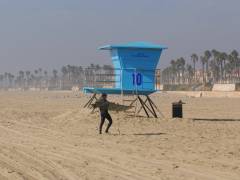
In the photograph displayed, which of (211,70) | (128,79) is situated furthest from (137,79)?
(211,70)

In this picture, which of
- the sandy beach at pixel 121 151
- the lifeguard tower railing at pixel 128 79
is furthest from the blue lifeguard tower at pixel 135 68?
the sandy beach at pixel 121 151

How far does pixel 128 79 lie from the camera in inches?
987

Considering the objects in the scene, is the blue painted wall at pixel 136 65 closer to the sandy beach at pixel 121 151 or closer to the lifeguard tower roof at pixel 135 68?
the lifeguard tower roof at pixel 135 68

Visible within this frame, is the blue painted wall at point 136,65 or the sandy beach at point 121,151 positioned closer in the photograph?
the sandy beach at point 121,151

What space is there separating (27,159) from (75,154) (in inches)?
52.4

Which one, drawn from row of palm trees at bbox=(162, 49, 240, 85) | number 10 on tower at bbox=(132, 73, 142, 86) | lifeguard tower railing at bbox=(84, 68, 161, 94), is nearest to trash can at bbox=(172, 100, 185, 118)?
lifeguard tower railing at bbox=(84, 68, 161, 94)

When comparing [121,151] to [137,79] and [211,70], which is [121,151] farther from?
[211,70]

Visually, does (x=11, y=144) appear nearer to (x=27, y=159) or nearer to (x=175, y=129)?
(x=27, y=159)

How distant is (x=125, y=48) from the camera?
25.1 metres

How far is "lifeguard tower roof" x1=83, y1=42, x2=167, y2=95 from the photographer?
24984 millimetres

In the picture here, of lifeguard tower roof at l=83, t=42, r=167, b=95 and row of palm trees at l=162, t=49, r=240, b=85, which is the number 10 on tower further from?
row of palm trees at l=162, t=49, r=240, b=85

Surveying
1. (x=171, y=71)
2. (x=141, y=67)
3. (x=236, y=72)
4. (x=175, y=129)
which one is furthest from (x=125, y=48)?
(x=171, y=71)

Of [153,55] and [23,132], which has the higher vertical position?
[153,55]

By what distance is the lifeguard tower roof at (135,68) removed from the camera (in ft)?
82.0
